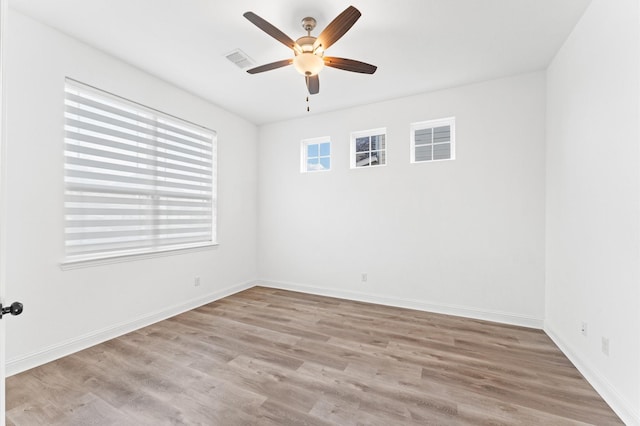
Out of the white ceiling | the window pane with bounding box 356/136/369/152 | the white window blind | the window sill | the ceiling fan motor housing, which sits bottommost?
the window sill

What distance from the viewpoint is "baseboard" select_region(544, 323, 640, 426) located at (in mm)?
1608

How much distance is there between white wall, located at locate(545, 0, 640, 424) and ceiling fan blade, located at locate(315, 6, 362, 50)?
1699mm

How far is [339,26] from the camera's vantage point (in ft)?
6.31

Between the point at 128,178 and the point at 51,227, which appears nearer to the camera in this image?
the point at 51,227

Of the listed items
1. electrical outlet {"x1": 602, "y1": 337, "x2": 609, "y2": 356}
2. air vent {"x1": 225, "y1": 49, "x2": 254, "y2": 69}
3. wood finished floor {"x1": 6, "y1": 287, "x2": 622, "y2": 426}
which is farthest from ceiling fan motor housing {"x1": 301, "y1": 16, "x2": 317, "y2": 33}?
electrical outlet {"x1": 602, "y1": 337, "x2": 609, "y2": 356}

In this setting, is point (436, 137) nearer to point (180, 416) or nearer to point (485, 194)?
point (485, 194)

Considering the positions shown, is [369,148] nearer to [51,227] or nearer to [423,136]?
[423,136]

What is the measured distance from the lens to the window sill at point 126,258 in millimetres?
2455

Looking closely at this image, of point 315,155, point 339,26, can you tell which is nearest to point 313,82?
point 339,26

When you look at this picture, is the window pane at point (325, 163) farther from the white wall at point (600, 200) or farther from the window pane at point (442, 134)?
the white wall at point (600, 200)

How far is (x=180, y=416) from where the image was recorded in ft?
5.57

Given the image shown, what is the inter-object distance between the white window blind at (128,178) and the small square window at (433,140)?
115 inches

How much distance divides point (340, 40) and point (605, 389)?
3.36m

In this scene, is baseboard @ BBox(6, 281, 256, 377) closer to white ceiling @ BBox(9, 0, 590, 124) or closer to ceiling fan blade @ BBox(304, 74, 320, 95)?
white ceiling @ BBox(9, 0, 590, 124)
